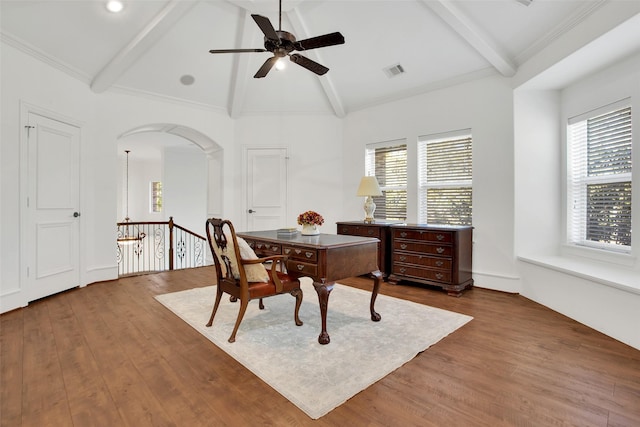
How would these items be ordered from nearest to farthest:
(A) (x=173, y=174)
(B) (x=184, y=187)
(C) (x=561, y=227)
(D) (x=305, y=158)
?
(C) (x=561, y=227) < (D) (x=305, y=158) < (A) (x=173, y=174) < (B) (x=184, y=187)

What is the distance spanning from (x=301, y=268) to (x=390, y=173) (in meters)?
3.34

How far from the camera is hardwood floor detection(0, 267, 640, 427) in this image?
68.4 inches

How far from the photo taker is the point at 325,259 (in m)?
2.63

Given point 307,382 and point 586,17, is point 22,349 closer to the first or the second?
point 307,382

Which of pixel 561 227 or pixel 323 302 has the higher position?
pixel 561 227

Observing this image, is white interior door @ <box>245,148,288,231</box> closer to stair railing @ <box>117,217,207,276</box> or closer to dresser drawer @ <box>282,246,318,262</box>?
stair railing @ <box>117,217,207,276</box>

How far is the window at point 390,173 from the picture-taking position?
Result: 5.42 m

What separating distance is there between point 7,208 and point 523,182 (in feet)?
20.3

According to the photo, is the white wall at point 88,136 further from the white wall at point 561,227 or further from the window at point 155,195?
the window at point 155,195

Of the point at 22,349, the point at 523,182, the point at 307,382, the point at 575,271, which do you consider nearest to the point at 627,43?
the point at 523,182

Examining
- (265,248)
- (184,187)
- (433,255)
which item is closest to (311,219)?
(265,248)

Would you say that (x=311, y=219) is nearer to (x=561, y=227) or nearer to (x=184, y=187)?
(x=561, y=227)

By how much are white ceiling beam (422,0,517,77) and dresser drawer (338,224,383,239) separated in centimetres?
266

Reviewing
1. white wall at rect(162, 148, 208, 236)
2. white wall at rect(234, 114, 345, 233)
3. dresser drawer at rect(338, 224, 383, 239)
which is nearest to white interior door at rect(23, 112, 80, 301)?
white wall at rect(234, 114, 345, 233)
